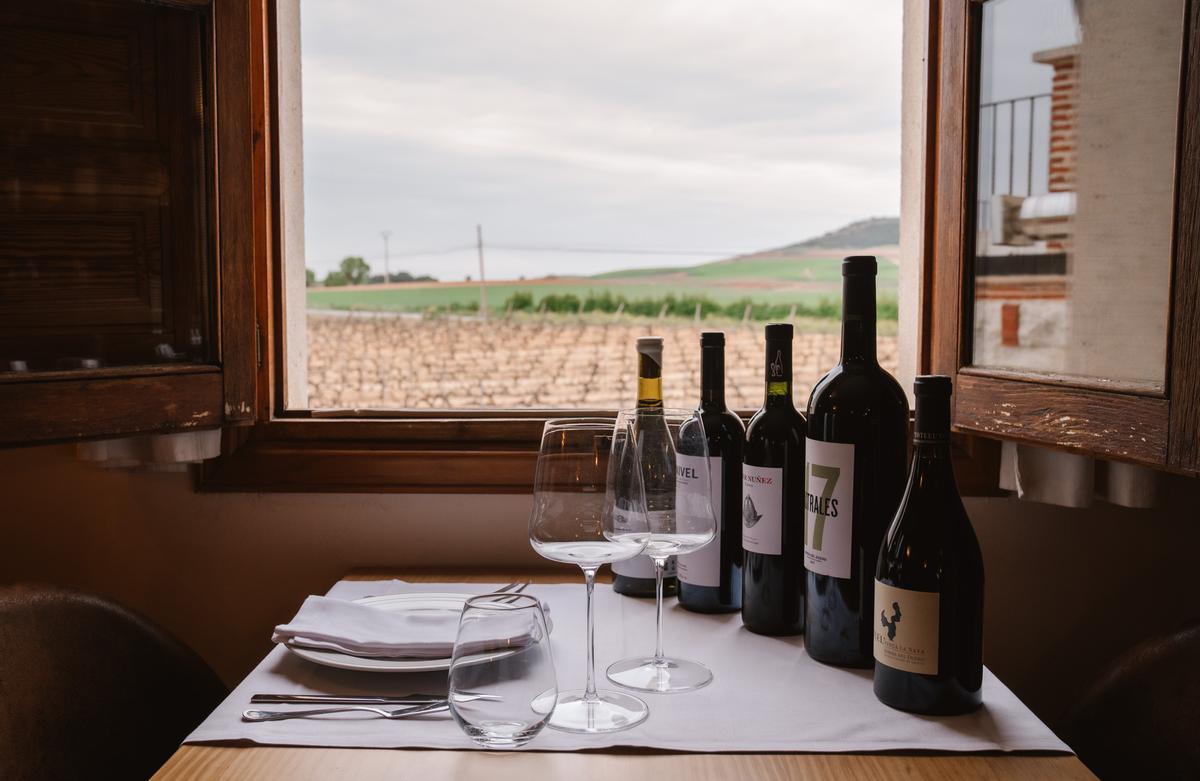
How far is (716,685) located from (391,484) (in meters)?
0.75

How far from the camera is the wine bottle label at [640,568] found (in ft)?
3.86

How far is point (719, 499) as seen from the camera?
109 cm

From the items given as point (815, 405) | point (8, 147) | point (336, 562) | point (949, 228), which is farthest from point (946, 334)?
point (8, 147)

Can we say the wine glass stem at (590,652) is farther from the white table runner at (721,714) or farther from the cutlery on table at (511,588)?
the cutlery on table at (511,588)

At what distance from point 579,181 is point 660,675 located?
112 cm

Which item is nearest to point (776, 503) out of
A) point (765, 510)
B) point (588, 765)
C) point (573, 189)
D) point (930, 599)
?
point (765, 510)

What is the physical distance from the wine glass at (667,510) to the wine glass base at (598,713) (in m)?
0.04

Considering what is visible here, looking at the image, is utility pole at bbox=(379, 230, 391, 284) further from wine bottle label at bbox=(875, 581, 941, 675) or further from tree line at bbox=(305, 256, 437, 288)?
wine bottle label at bbox=(875, 581, 941, 675)

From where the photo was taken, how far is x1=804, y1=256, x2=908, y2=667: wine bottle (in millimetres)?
916

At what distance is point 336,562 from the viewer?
4.92 feet

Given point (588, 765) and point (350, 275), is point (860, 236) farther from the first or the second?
point (588, 765)

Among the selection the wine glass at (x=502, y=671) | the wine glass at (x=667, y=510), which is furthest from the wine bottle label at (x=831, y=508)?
the wine glass at (x=502, y=671)

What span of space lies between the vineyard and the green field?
3 centimetres

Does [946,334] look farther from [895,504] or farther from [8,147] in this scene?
[8,147]
